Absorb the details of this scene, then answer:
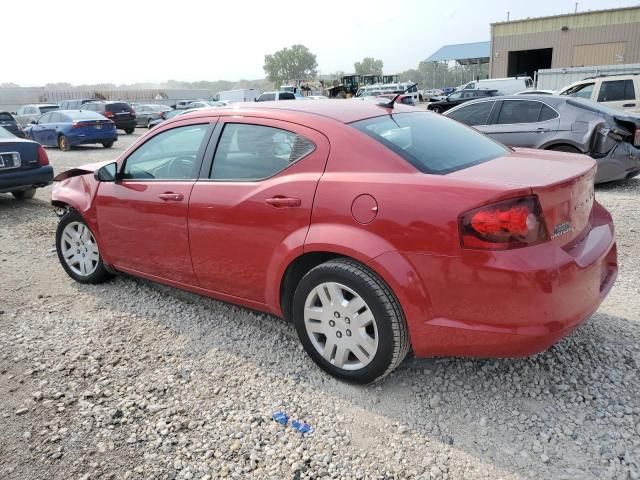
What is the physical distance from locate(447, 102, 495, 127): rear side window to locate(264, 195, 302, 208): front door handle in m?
6.45

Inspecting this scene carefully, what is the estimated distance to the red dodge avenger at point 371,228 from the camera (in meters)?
2.38

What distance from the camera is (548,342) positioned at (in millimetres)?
2406

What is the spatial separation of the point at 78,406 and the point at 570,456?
2.58 meters

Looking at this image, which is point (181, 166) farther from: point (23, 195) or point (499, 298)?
point (23, 195)

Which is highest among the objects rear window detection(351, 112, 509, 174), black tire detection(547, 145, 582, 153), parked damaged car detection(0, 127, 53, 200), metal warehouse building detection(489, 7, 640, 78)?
metal warehouse building detection(489, 7, 640, 78)

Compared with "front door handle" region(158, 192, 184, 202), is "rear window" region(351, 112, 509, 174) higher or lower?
higher

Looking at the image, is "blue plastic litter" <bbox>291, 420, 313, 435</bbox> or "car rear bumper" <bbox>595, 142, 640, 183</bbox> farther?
"car rear bumper" <bbox>595, 142, 640, 183</bbox>

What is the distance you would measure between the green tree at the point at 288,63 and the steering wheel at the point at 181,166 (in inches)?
4174

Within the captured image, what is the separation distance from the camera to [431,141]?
3.12 m

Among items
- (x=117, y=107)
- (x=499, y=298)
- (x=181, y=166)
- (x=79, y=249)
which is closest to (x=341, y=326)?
(x=499, y=298)

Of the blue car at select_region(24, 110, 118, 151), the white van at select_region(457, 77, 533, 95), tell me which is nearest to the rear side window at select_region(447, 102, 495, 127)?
the blue car at select_region(24, 110, 118, 151)

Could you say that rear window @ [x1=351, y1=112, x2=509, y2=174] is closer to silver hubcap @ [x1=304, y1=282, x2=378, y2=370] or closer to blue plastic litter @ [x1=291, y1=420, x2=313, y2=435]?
silver hubcap @ [x1=304, y1=282, x2=378, y2=370]

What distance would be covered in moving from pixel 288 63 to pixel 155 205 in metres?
108

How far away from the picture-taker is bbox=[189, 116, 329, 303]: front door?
117 inches
